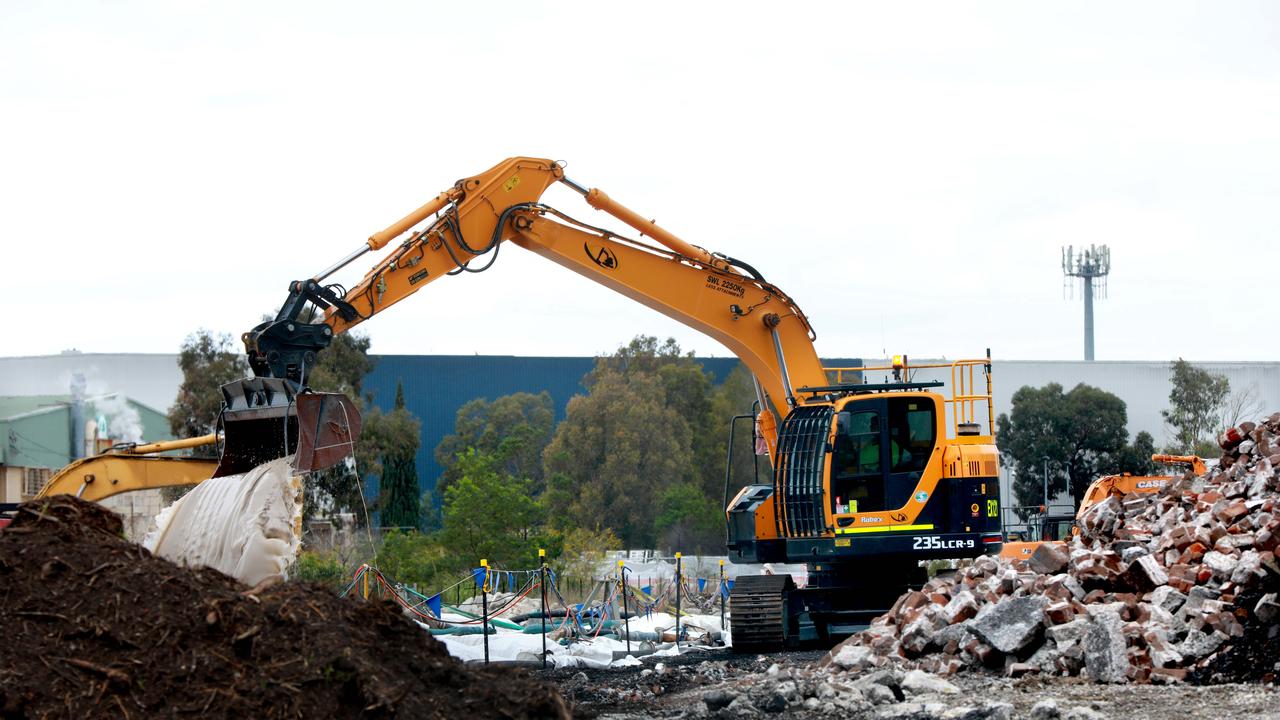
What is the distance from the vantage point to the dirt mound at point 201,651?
8.48 m

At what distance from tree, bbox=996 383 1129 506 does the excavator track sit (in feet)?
127

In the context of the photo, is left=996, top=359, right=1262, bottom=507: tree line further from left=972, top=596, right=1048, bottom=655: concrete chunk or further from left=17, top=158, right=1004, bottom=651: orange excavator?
left=972, top=596, right=1048, bottom=655: concrete chunk

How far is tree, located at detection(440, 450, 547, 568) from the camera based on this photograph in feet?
104

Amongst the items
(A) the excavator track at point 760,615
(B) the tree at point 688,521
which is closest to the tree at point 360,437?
(B) the tree at point 688,521

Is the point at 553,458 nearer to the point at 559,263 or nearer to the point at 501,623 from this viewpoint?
the point at 501,623

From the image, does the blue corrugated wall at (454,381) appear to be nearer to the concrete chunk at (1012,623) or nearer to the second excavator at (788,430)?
the second excavator at (788,430)

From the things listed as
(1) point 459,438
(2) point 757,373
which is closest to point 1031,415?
(1) point 459,438

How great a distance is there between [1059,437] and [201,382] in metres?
32.2

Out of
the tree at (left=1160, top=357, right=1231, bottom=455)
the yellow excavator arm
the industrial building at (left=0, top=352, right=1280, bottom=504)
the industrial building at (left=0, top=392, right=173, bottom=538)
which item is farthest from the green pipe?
the tree at (left=1160, top=357, right=1231, bottom=455)

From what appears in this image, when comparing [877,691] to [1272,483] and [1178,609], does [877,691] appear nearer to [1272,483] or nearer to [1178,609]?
[1178,609]

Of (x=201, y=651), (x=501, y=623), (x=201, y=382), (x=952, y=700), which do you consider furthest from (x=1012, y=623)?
(x=201, y=382)

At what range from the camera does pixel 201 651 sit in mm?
8766

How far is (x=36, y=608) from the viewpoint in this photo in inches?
363

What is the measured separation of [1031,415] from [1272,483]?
135 ft
